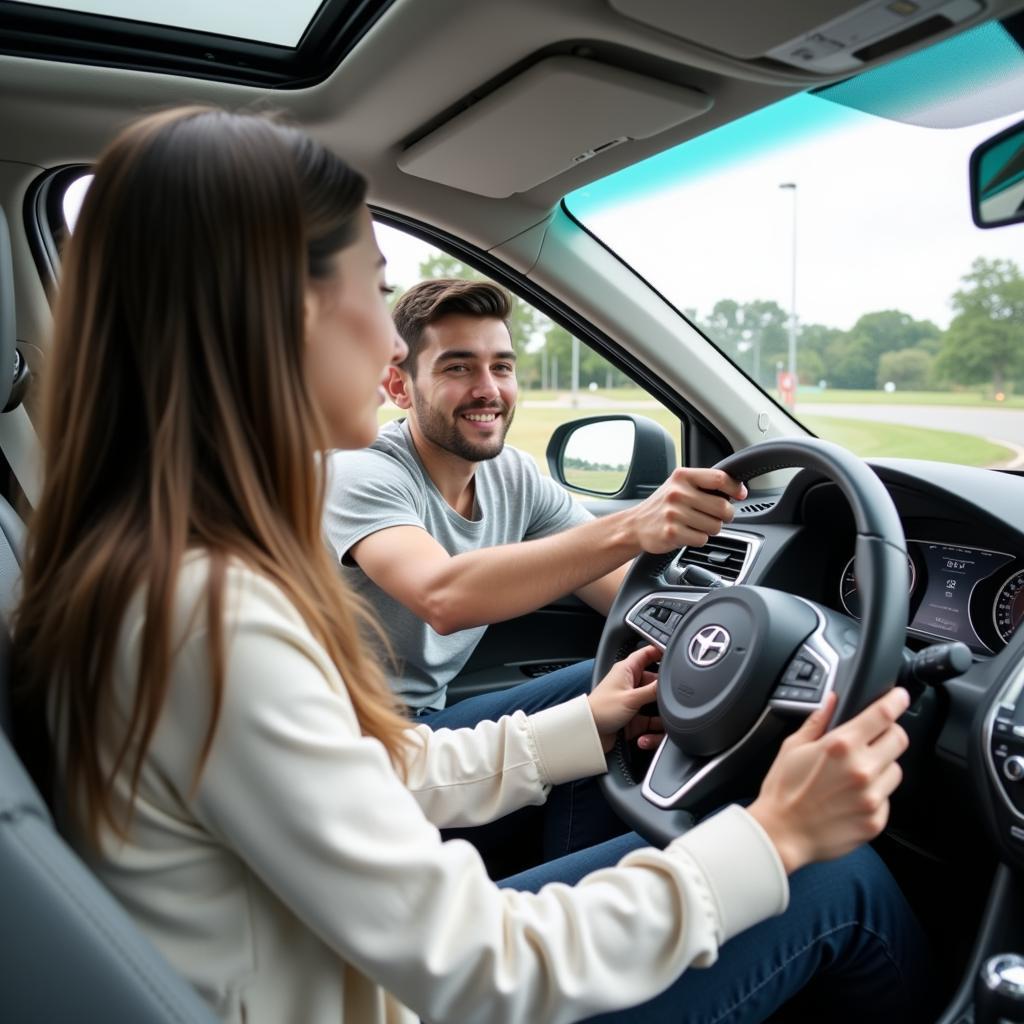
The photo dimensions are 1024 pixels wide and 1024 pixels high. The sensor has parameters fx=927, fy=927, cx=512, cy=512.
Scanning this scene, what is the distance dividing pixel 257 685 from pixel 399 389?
170 centimetres

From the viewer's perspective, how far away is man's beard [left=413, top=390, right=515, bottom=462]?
222 cm

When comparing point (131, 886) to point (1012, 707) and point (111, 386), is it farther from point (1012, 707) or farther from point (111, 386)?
point (1012, 707)

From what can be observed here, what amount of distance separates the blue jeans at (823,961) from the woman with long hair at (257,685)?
0.28m

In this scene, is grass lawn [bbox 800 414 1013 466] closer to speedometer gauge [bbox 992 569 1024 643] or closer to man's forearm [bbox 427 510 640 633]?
speedometer gauge [bbox 992 569 1024 643]

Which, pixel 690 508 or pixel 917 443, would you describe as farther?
pixel 917 443

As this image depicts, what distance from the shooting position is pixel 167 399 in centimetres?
82

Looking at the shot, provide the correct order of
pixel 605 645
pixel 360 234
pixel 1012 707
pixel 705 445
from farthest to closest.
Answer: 1. pixel 705 445
2. pixel 605 645
3. pixel 1012 707
4. pixel 360 234

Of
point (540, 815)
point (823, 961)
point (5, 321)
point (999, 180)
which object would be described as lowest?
point (540, 815)

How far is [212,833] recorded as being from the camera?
792 millimetres

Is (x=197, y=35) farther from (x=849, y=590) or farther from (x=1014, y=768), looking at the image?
(x=1014, y=768)

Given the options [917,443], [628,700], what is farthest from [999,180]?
[628,700]

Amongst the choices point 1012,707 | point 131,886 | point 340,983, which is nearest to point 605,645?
point 1012,707

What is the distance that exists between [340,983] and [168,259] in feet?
2.25

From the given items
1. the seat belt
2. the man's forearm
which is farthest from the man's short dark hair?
the seat belt
